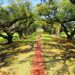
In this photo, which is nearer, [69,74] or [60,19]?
[69,74]

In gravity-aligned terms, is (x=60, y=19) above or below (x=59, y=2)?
below

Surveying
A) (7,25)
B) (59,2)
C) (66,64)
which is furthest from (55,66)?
(59,2)

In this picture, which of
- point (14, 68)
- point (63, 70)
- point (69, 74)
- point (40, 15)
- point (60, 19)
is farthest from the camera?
point (40, 15)

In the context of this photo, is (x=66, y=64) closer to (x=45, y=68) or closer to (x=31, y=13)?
(x=45, y=68)

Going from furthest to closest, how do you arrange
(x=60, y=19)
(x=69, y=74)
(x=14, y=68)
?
(x=60, y=19) → (x=14, y=68) → (x=69, y=74)

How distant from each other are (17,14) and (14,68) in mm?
23635

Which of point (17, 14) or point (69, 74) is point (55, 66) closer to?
point (69, 74)

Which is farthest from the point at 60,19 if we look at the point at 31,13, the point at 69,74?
the point at 69,74

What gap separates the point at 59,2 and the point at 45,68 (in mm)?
28541

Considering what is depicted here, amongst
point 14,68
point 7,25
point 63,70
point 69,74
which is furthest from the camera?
point 7,25

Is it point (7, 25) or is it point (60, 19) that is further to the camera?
point (60, 19)

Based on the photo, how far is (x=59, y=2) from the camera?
43.6 meters

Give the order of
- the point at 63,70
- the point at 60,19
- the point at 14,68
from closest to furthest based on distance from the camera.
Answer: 1. the point at 63,70
2. the point at 14,68
3. the point at 60,19

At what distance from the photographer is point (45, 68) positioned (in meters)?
16.7
